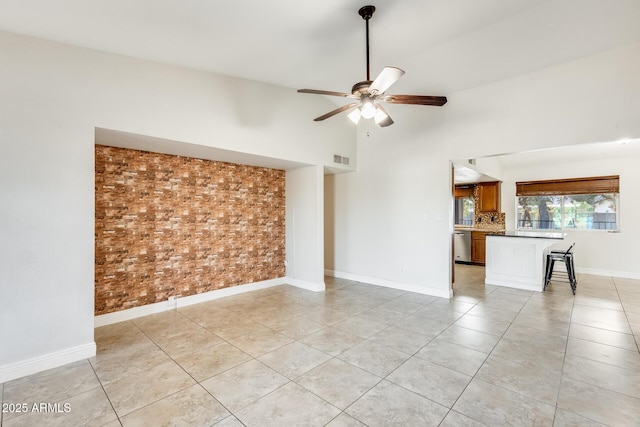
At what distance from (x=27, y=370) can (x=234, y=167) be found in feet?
10.9

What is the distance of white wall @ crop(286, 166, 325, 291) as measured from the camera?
507 centimetres

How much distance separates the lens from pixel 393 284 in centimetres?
529

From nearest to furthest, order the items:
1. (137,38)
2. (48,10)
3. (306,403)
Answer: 1. (306,403)
2. (48,10)
3. (137,38)

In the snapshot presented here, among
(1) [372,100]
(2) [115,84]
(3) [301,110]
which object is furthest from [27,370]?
(3) [301,110]

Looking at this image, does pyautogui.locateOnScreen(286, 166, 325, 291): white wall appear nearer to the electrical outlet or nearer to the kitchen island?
the electrical outlet

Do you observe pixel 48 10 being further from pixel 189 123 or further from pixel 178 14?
pixel 189 123

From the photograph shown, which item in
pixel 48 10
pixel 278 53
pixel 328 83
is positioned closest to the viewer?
pixel 48 10

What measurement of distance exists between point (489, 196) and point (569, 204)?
1.69 meters

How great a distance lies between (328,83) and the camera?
4.33 m

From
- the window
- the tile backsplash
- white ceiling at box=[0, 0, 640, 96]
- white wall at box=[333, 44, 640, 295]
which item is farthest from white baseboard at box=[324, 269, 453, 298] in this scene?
the window

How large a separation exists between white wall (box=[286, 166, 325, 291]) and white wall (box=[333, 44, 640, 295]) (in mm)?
1057

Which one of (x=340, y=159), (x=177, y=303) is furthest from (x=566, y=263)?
(x=177, y=303)

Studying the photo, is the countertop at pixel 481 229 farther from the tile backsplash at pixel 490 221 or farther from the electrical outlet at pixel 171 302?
the electrical outlet at pixel 171 302

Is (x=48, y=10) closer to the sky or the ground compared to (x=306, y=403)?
closer to the sky
